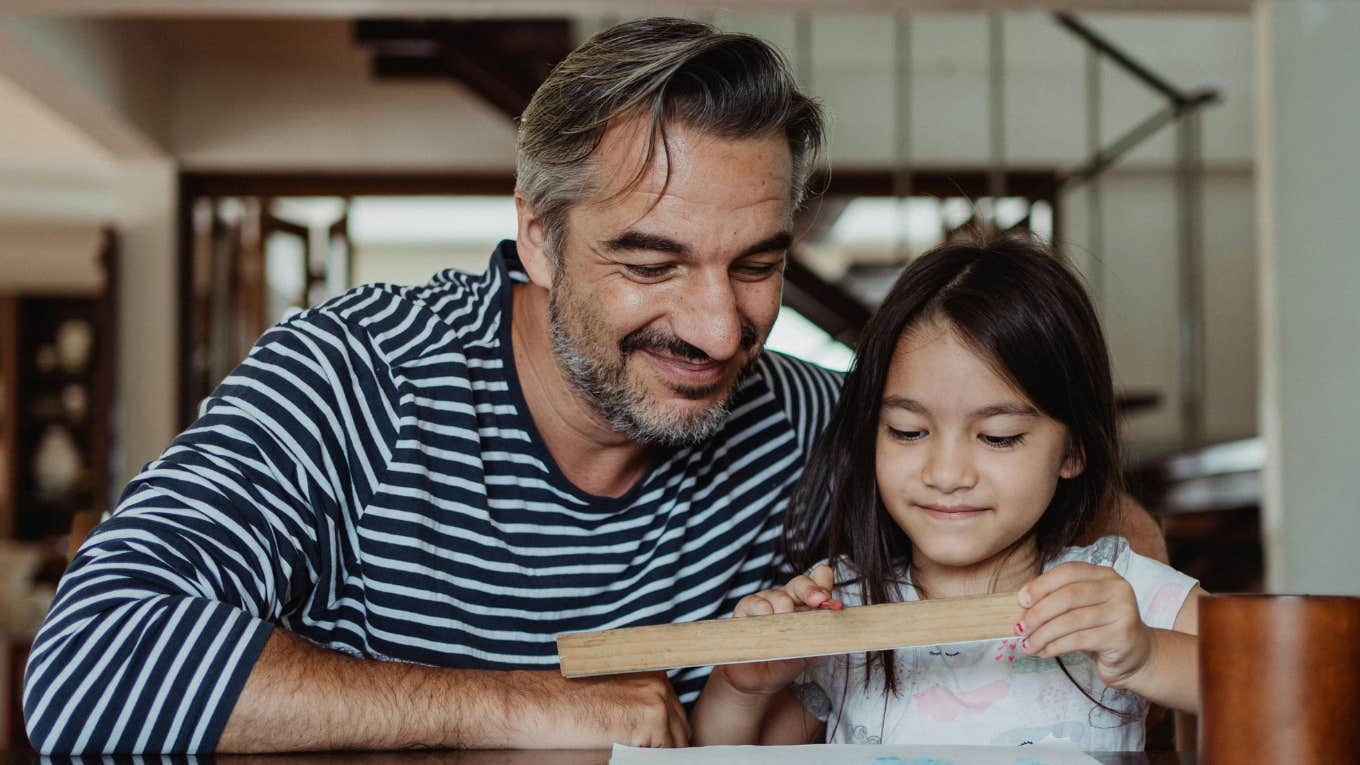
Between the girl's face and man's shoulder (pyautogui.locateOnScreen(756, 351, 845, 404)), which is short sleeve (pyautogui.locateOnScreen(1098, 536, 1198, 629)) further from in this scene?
man's shoulder (pyautogui.locateOnScreen(756, 351, 845, 404))

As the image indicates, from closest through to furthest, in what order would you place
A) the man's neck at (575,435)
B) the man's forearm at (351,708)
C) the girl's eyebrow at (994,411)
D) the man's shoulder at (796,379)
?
the man's forearm at (351,708), the girl's eyebrow at (994,411), the man's neck at (575,435), the man's shoulder at (796,379)

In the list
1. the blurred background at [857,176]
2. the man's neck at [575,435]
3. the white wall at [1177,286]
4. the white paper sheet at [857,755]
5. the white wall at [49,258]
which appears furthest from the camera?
the white wall at [49,258]

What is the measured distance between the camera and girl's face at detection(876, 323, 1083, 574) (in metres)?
1.28

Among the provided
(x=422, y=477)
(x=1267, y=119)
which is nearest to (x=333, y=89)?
(x=1267, y=119)

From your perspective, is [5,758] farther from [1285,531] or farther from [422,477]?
[1285,531]

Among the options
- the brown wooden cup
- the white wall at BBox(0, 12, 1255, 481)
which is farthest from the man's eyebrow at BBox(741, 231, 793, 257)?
the white wall at BBox(0, 12, 1255, 481)

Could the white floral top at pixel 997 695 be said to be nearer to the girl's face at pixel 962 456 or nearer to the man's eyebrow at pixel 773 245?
the girl's face at pixel 962 456

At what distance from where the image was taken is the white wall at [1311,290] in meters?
3.11

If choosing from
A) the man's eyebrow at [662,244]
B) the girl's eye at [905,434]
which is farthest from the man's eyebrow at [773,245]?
the girl's eye at [905,434]

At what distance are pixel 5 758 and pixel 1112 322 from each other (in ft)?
24.5

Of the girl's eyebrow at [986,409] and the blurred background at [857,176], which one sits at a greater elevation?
the blurred background at [857,176]

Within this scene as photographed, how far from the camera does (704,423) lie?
1478mm

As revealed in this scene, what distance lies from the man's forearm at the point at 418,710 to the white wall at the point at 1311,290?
8.22 feet

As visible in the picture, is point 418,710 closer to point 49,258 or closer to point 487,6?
point 487,6
